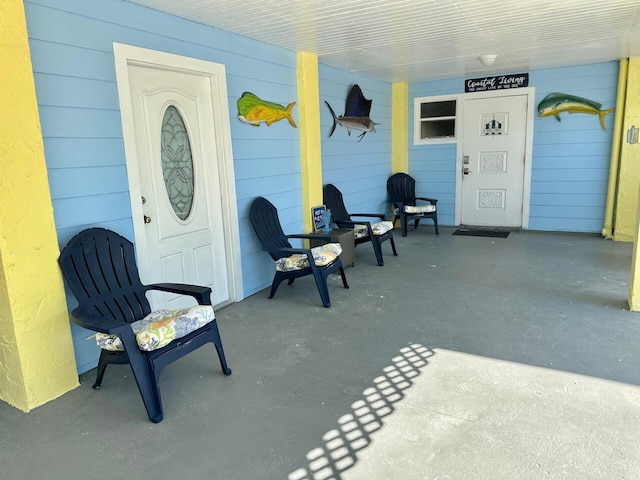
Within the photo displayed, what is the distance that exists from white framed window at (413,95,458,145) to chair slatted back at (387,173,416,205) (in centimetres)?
64

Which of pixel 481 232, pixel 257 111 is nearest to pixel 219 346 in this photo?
pixel 257 111

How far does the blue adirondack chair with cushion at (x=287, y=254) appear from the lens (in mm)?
3795

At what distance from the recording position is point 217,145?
3.74m

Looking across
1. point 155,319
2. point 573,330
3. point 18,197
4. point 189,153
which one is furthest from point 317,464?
point 189,153

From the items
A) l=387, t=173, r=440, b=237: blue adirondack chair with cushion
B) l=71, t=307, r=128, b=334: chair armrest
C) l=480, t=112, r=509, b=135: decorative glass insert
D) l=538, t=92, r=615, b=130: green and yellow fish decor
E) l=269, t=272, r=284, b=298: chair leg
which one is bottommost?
l=269, t=272, r=284, b=298: chair leg

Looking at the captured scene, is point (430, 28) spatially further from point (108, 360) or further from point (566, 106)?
point (108, 360)

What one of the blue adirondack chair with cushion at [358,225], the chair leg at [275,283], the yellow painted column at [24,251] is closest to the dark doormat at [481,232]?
the blue adirondack chair with cushion at [358,225]

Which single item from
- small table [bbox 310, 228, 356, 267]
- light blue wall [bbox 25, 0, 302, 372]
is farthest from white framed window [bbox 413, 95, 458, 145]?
light blue wall [bbox 25, 0, 302, 372]

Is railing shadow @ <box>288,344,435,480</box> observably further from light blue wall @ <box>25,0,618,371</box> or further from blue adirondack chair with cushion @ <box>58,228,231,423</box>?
light blue wall @ <box>25,0,618,371</box>

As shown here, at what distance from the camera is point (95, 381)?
8.68ft

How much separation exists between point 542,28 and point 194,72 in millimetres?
3116

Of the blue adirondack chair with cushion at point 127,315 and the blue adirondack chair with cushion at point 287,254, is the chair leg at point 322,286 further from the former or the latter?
the blue adirondack chair with cushion at point 127,315

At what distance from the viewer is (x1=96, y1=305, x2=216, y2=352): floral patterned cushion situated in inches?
87.4

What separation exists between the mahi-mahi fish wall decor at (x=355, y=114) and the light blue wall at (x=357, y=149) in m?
0.06
